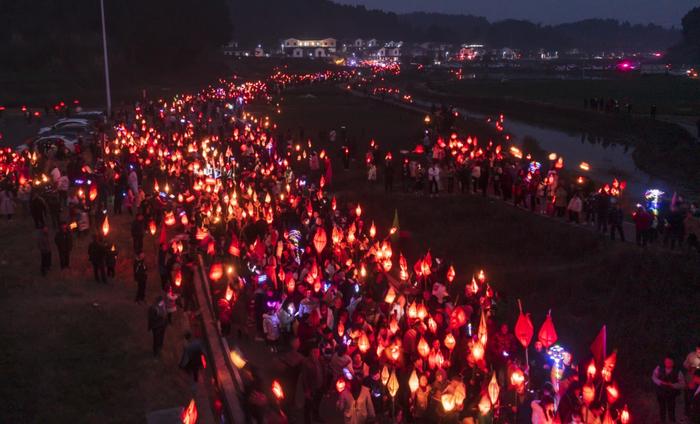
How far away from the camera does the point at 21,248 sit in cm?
1450

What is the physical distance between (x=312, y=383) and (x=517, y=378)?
2.59 m

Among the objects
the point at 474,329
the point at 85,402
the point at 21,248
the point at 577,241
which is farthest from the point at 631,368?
the point at 21,248

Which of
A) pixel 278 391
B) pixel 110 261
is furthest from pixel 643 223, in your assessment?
pixel 110 261

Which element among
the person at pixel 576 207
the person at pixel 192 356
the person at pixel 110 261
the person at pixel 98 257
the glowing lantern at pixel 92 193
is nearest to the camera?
the person at pixel 192 356

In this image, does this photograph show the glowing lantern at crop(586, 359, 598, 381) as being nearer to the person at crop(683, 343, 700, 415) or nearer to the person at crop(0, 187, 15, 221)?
the person at crop(683, 343, 700, 415)

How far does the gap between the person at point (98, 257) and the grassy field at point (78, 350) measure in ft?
0.61

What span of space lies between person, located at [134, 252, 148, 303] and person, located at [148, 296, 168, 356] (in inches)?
60.5

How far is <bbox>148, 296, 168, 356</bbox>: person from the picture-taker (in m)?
10.0

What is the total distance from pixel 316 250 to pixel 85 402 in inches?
207

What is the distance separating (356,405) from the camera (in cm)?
817

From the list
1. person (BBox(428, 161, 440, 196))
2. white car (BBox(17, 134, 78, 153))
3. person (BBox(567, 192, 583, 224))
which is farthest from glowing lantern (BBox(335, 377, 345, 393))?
white car (BBox(17, 134, 78, 153))

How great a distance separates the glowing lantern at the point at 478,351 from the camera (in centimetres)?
911

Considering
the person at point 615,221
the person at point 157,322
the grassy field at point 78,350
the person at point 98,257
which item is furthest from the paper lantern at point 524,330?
the person at point 98,257

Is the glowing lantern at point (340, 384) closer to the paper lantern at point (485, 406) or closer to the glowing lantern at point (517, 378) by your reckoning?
the paper lantern at point (485, 406)
